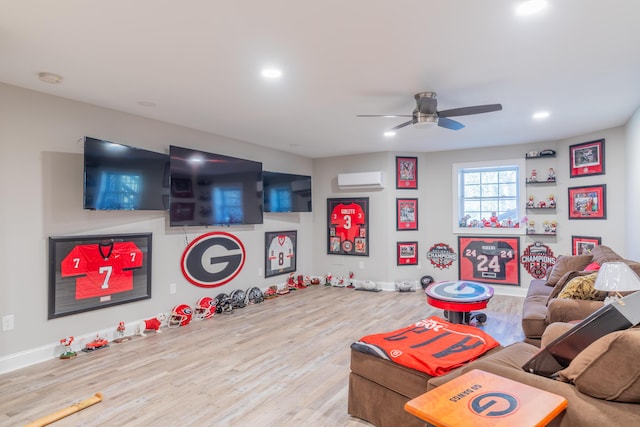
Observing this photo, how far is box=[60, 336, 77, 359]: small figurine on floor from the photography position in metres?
3.41

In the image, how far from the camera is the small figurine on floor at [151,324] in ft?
13.4

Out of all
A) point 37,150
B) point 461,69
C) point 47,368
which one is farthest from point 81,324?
point 461,69

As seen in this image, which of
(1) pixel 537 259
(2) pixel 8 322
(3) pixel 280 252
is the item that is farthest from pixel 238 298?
(1) pixel 537 259

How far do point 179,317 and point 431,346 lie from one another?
11.0ft

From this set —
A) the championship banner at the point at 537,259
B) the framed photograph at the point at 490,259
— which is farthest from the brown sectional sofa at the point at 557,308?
the framed photograph at the point at 490,259

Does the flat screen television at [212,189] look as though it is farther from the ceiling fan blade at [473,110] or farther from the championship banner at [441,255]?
the championship banner at [441,255]

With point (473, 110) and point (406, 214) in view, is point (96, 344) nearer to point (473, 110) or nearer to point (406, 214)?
point (473, 110)

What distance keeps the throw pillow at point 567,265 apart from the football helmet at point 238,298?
13.4 ft

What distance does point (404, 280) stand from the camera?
6660 millimetres

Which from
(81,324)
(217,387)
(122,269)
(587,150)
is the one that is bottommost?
(217,387)

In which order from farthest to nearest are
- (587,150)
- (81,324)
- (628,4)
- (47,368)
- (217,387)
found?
(587,150)
(81,324)
(47,368)
(217,387)
(628,4)

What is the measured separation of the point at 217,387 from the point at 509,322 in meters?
3.72

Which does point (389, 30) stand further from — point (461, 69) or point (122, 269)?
point (122, 269)

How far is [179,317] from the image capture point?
14.6 feet
